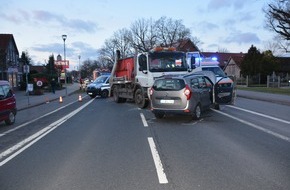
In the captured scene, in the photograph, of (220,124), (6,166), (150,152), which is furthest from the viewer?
(220,124)

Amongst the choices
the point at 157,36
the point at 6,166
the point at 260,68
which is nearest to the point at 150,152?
the point at 6,166

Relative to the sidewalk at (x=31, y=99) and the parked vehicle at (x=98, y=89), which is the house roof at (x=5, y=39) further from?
the parked vehicle at (x=98, y=89)

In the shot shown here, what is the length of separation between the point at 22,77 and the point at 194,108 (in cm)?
5269

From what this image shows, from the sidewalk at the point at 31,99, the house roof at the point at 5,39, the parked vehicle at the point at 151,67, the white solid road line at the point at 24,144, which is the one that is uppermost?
the house roof at the point at 5,39

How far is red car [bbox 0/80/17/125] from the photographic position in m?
14.8

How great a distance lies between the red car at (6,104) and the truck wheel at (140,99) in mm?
6506

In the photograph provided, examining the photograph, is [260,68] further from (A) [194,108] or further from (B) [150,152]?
(B) [150,152]

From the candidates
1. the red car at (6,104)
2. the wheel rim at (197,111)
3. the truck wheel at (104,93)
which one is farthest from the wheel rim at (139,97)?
the truck wheel at (104,93)

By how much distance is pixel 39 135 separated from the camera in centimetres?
1185

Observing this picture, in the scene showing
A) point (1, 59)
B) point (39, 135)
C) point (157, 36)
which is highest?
point (157, 36)

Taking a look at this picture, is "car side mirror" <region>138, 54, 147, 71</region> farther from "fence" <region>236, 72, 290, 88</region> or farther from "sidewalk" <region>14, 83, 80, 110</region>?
"fence" <region>236, 72, 290, 88</region>

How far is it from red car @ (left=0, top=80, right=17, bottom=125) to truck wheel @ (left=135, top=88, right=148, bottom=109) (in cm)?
651

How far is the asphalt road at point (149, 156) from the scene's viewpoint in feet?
20.9

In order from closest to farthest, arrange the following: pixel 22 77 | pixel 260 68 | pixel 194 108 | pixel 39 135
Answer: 1. pixel 39 135
2. pixel 194 108
3. pixel 22 77
4. pixel 260 68
